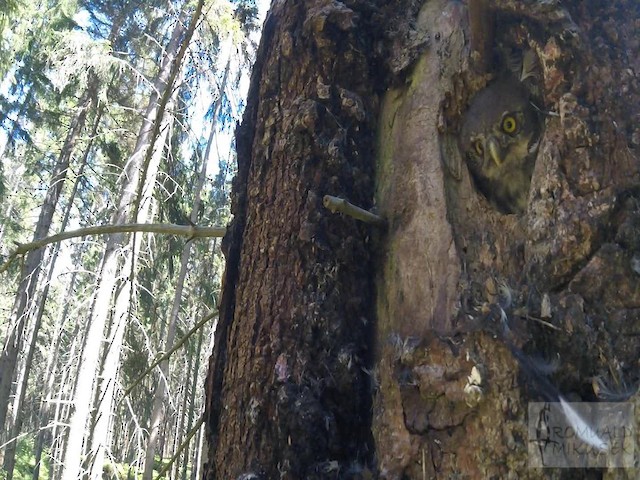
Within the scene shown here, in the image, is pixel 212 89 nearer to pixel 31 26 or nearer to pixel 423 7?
pixel 31 26

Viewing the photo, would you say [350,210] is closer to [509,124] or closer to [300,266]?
[300,266]

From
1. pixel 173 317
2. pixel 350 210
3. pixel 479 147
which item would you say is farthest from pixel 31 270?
pixel 479 147

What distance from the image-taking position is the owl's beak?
5.92 ft

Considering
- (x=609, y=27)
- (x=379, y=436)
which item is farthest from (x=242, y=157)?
(x=609, y=27)

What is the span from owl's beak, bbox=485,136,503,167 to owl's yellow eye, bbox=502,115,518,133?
44mm

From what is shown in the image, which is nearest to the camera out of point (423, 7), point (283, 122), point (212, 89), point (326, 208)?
point (326, 208)

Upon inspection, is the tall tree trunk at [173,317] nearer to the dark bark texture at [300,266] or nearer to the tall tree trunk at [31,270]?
the tall tree trunk at [31,270]

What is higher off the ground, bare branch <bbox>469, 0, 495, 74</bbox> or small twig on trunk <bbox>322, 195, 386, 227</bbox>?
bare branch <bbox>469, 0, 495, 74</bbox>

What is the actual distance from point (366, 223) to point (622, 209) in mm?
732

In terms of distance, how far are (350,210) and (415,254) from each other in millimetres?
258

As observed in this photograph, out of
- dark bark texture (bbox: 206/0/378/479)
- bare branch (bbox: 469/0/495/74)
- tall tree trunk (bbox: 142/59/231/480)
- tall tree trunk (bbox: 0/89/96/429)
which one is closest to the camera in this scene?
dark bark texture (bbox: 206/0/378/479)

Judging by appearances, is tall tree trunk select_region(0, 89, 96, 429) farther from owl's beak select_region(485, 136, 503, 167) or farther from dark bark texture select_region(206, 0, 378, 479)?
owl's beak select_region(485, 136, 503, 167)

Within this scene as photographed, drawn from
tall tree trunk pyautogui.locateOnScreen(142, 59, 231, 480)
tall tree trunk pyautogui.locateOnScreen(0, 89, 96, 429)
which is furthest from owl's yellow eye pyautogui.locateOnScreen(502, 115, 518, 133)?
tall tree trunk pyautogui.locateOnScreen(0, 89, 96, 429)

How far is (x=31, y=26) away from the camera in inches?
473
